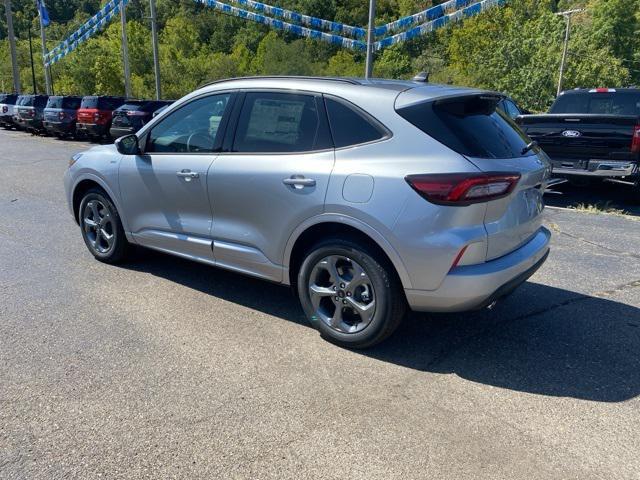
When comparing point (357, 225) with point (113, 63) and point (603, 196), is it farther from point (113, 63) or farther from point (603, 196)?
point (113, 63)

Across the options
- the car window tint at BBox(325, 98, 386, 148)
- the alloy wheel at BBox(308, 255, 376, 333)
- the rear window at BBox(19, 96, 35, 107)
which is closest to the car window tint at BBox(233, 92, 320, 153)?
the car window tint at BBox(325, 98, 386, 148)

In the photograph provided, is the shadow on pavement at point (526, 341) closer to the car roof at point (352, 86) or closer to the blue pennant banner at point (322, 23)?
the car roof at point (352, 86)

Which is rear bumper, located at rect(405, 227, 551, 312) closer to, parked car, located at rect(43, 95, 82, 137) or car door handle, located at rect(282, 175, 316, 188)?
car door handle, located at rect(282, 175, 316, 188)

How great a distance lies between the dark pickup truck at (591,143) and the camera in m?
8.11

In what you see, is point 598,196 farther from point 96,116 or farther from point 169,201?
point 96,116

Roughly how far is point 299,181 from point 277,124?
558 millimetres

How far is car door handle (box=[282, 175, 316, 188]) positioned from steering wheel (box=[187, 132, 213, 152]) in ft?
3.02

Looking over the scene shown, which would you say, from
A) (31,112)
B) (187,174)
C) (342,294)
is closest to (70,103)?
(31,112)

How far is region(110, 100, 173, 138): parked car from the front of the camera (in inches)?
733

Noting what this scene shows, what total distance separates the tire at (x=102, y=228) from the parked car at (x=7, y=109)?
26.4 metres

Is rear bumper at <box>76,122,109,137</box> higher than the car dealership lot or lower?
higher

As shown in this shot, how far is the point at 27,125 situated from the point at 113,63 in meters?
31.4

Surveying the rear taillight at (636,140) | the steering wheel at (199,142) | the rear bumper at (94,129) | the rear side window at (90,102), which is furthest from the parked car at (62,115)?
the rear taillight at (636,140)

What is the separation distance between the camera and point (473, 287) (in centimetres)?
326
